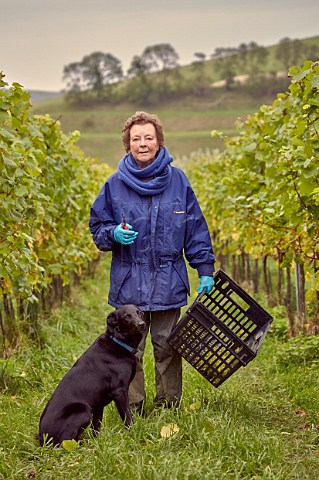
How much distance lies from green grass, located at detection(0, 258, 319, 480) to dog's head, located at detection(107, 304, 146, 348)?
0.51 m

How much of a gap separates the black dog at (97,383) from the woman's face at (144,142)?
1054 millimetres

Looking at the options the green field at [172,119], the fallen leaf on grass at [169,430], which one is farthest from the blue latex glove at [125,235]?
the green field at [172,119]

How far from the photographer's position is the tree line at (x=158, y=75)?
83.5m

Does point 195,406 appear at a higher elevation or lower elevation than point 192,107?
lower

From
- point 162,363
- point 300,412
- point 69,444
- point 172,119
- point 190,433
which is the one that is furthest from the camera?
point 172,119

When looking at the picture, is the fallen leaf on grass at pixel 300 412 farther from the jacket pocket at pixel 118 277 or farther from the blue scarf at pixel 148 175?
the blue scarf at pixel 148 175

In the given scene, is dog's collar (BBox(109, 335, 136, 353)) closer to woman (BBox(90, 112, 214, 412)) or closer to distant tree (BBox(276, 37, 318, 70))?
woman (BBox(90, 112, 214, 412))

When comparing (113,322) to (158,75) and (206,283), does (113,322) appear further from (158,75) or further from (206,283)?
(158,75)

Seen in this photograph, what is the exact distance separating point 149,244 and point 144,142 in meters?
0.69

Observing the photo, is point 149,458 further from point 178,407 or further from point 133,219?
point 133,219

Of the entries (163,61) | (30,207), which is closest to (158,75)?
(163,61)

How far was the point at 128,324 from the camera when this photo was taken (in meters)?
4.26

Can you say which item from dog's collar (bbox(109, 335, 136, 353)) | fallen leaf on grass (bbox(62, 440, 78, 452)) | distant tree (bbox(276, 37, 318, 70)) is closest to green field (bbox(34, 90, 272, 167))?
distant tree (bbox(276, 37, 318, 70))

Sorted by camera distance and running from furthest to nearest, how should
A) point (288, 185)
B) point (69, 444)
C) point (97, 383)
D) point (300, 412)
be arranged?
1. point (288, 185)
2. point (300, 412)
3. point (97, 383)
4. point (69, 444)
